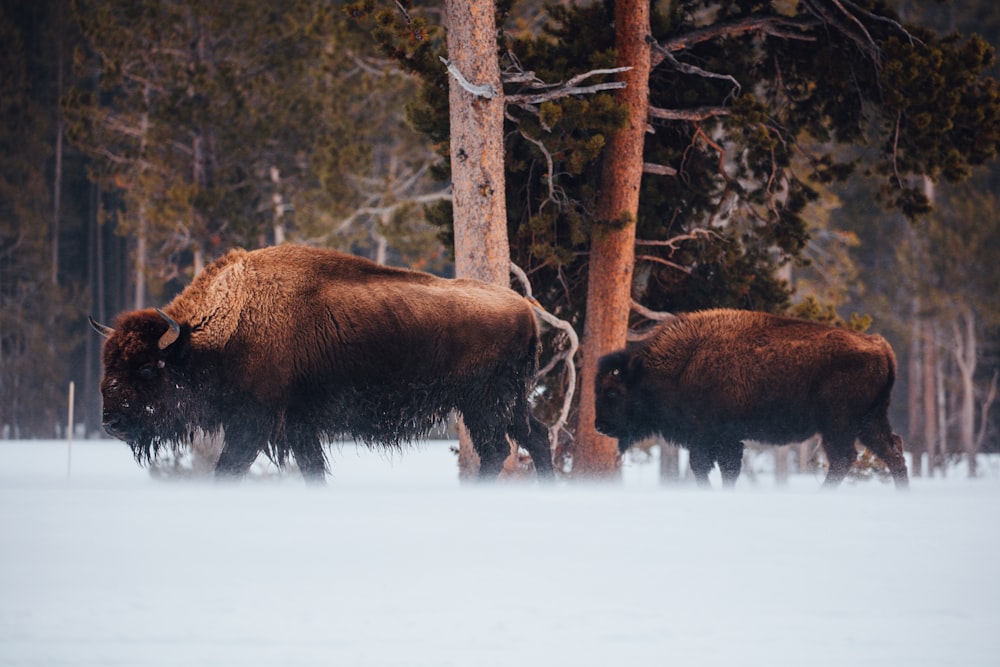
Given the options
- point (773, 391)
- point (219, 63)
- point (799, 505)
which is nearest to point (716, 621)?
point (799, 505)

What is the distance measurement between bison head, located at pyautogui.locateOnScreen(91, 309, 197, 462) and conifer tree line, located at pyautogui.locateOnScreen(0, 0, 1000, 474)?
353cm

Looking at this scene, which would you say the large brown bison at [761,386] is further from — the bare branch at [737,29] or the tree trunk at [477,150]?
the bare branch at [737,29]

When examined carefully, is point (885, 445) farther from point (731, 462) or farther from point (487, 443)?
point (487, 443)

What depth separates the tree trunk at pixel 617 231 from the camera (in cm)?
1149

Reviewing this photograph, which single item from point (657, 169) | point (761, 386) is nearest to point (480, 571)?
point (761, 386)

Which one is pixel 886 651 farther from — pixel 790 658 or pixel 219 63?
pixel 219 63

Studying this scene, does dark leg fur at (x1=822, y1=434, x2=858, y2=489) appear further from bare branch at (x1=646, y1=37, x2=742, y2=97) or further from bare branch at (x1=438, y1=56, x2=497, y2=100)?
bare branch at (x1=438, y1=56, x2=497, y2=100)

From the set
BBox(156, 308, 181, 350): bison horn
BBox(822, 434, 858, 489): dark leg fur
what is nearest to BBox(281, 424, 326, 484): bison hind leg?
BBox(156, 308, 181, 350): bison horn

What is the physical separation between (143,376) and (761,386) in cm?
553

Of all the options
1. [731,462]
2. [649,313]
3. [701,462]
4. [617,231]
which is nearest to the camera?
[731,462]

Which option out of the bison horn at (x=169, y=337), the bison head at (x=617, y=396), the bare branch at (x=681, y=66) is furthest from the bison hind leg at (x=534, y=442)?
the bare branch at (x=681, y=66)

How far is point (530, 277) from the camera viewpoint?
12.7 metres

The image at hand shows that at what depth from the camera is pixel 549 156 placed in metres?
11.2

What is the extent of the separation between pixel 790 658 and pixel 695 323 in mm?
7154
